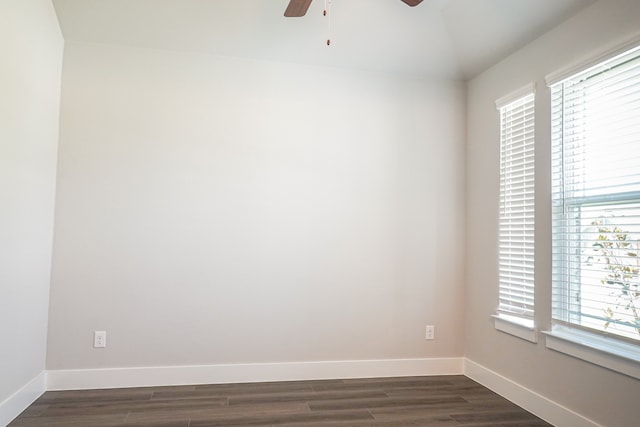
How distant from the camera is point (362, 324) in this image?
3.63 m

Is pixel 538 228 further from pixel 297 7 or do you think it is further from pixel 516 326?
pixel 297 7

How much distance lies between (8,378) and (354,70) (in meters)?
3.24

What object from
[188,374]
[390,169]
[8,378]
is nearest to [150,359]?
[188,374]

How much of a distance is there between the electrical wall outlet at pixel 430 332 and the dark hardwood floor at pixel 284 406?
411 millimetres

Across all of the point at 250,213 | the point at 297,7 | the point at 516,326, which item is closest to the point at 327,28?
the point at 297,7

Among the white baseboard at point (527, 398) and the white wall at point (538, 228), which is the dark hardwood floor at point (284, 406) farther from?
the white wall at point (538, 228)

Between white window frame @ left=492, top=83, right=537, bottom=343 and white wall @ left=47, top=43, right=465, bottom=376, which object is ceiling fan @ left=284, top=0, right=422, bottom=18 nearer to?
white wall @ left=47, top=43, right=465, bottom=376

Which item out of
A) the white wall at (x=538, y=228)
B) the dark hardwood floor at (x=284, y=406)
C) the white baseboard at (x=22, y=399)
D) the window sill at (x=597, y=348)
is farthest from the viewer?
the dark hardwood floor at (x=284, y=406)

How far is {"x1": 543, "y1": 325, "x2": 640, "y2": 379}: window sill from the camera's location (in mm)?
2250

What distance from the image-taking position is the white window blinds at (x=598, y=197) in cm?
234

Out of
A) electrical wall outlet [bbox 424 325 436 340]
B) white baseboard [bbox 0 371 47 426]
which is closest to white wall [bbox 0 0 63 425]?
white baseboard [bbox 0 371 47 426]

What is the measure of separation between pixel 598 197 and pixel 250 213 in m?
2.36

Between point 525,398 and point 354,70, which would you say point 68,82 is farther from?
point 525,398

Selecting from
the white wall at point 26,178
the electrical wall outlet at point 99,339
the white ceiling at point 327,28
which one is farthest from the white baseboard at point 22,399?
the white ceiling at point 327,28
